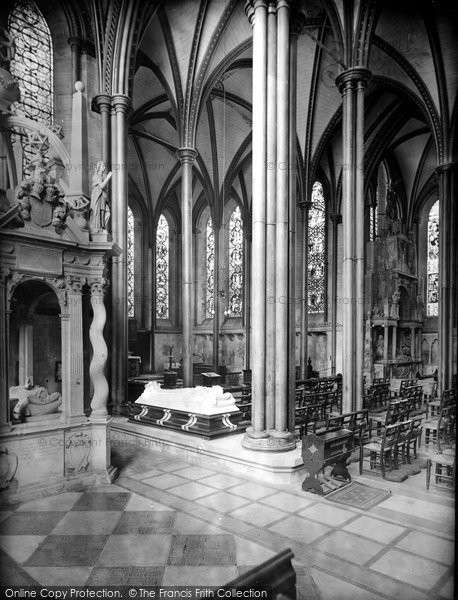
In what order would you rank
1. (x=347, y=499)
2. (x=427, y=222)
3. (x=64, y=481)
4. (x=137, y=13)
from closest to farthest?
1. (x=347, y=499)
2. (x=64, y=481)
3. (x=137, y=13)
4. (x=427, y=222)

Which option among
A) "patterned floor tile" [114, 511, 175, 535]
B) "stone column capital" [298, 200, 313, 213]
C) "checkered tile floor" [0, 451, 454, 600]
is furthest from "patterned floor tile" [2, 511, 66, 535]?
"stone column capital" [298, 200, 313, 213]

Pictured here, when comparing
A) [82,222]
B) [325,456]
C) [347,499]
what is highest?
[82,222]

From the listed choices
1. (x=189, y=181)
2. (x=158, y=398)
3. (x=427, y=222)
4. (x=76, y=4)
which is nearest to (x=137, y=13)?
(x=76, y=4)

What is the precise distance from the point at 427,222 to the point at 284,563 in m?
27.6

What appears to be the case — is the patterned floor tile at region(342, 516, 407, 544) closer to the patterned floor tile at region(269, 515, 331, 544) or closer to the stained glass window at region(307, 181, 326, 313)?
the patterned floor tile at region(269, 515, 331, 544)

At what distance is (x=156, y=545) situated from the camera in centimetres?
518

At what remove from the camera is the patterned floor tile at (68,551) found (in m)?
4.79

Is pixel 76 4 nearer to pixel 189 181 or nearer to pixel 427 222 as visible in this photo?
pixel 189 181

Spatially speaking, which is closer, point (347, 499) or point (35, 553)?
point (35, 553)

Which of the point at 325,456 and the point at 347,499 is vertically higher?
the point at 325,456

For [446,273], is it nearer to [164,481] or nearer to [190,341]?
[190,341]

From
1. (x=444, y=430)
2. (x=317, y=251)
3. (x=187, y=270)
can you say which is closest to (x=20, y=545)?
(x=444, y=430)

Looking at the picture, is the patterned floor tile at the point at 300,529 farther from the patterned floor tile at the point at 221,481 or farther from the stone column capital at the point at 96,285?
the stone column capital at the point at 96,285

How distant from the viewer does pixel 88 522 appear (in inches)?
231
